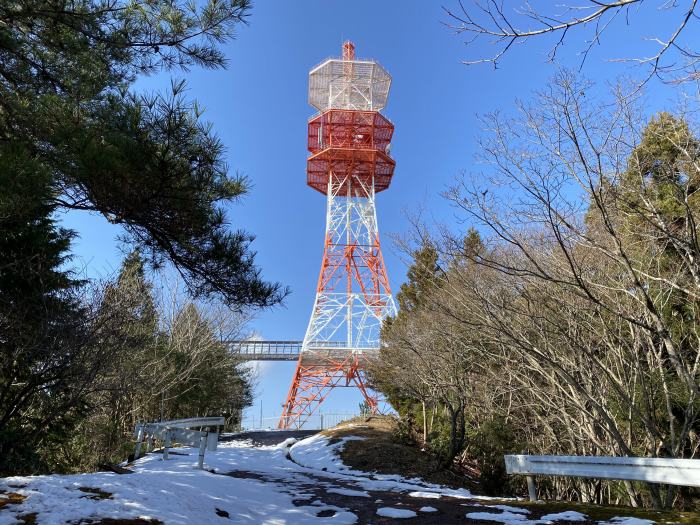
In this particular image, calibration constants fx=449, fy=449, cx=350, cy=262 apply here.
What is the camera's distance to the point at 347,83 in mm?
29250

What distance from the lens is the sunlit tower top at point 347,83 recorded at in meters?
29.2

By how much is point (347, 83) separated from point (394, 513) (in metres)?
28.5

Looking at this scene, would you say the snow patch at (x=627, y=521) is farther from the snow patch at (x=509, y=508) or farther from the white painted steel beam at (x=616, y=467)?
the snow patch at (x=509, y=508)

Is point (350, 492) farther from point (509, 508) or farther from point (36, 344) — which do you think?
point (36, 344)

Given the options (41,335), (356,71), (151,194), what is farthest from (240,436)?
(356,71)

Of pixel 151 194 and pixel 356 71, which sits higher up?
pixel 356 71

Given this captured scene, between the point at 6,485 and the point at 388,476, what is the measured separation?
6746 millimetres

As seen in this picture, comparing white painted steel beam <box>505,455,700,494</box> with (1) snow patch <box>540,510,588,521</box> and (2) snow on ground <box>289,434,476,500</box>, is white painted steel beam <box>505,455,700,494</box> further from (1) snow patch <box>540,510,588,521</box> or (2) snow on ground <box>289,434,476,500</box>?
(2) snow on ground <box>289,434,476,500</box>

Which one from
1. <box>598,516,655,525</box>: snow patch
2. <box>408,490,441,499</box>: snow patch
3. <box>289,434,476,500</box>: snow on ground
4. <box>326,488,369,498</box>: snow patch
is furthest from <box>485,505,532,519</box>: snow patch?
<box>289,434,476,500</box>: snow on ground

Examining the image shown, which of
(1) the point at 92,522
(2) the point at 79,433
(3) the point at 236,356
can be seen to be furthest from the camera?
(3) the point at 236,356

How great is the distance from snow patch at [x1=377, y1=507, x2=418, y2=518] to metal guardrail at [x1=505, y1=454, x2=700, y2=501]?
148 cm

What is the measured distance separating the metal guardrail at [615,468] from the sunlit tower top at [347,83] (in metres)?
26.7

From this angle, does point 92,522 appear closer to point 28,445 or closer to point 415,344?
point 28,445

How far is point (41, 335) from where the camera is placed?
7.65 m
